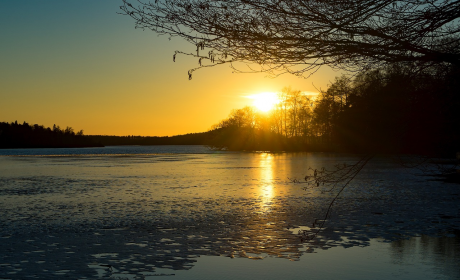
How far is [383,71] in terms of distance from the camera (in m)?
6.23

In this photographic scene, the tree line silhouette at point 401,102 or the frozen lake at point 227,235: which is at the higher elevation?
the tree line silhouette at point 401,102

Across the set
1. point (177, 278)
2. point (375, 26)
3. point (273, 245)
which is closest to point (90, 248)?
point (177, 278)

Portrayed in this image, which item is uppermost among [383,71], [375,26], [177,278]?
[375,26]

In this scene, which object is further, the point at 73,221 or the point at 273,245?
the point at 73,221

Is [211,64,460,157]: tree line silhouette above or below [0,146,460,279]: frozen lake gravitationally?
above

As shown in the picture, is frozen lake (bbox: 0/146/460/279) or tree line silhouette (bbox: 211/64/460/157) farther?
frozen lake (bbox: 0/146/460/279)

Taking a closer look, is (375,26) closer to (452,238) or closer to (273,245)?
(273,245)

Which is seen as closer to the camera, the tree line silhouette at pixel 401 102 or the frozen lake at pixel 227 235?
the tree line silhouette at pixel 401 102

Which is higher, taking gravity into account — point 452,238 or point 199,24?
point 199,24

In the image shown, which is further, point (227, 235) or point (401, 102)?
point (227, 235)

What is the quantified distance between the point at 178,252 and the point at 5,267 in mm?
2789

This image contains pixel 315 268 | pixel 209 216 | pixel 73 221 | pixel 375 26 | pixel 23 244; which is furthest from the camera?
pixel 209 216

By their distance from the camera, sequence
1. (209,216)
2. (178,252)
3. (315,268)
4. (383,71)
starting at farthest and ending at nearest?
(209,216), (178,252), (315,268), (383,71)

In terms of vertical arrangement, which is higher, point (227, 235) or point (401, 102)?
point (401, 102)
